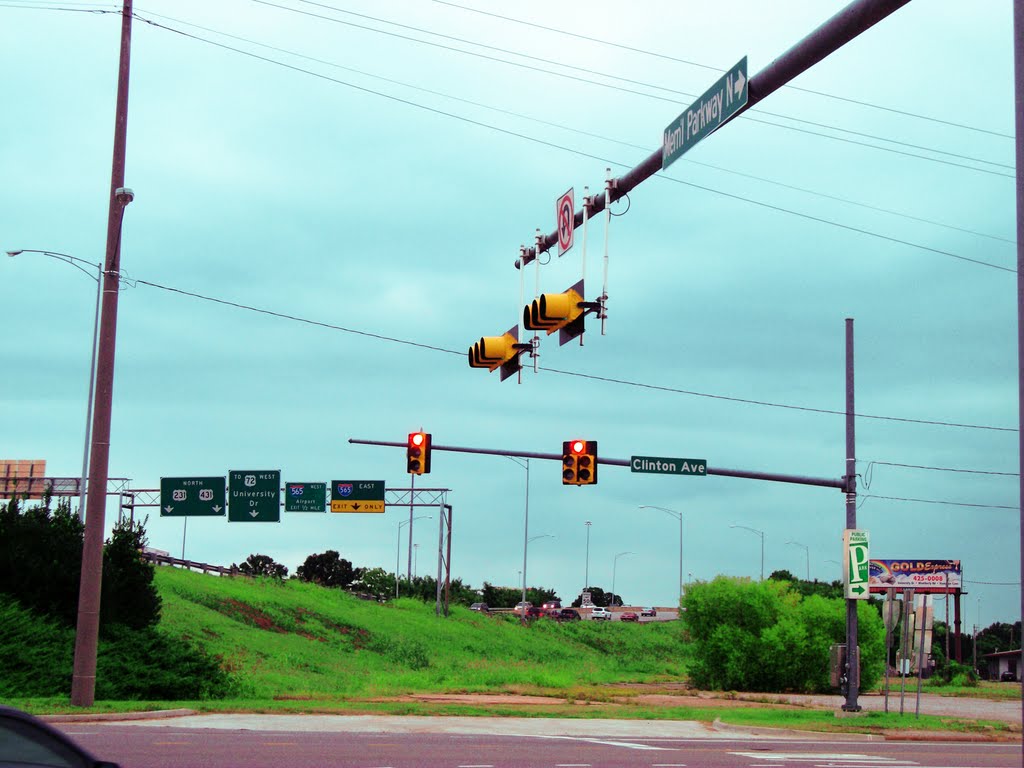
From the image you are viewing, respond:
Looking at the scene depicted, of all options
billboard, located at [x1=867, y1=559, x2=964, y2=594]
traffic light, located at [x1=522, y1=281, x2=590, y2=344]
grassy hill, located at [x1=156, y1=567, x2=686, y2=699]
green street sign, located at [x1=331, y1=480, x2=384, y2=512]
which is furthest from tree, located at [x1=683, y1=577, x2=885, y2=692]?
traffic light, located at [x1=522, y1=281, x2=590, y2=344]

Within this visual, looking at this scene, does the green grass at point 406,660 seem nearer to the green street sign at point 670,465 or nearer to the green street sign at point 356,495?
the green street sign at point 670,465

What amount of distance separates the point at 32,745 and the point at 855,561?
25.5 meters

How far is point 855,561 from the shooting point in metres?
29.1

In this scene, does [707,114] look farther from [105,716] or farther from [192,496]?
[192,496]

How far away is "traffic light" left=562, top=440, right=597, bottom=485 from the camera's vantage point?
29.8 metres

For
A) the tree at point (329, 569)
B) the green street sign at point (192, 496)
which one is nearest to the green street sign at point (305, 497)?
the green street sign at point (192, 496)

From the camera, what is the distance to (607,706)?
111 ft

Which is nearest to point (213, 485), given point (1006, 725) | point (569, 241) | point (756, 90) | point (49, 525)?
point (49, 525)

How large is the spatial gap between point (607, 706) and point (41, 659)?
15.1 meters

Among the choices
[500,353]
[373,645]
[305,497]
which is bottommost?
[373,645]

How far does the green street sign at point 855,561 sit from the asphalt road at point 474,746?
5052mm

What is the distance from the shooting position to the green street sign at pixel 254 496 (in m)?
57.4

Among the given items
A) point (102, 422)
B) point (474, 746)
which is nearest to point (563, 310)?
point (474, 746)

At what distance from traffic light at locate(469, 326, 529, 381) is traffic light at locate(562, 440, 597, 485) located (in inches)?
457
